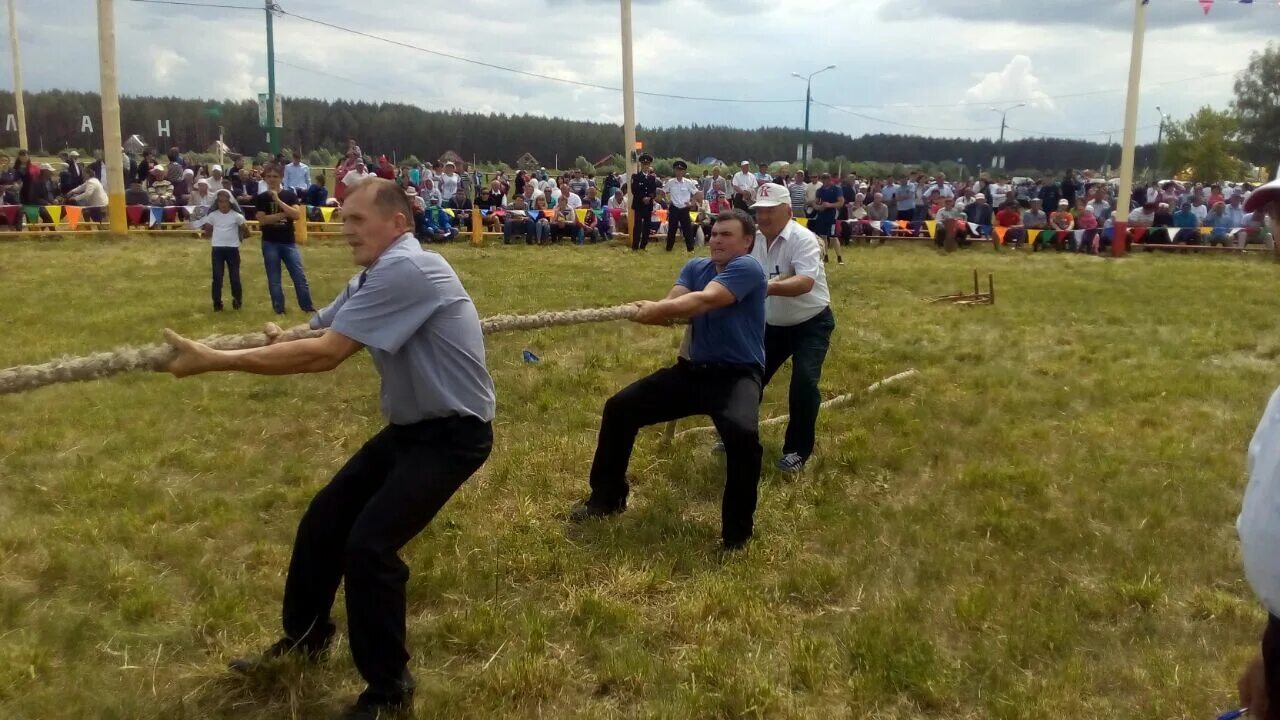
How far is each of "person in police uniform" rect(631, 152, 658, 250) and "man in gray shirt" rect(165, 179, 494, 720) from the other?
16.7 meters

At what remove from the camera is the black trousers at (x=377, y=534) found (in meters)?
3.40

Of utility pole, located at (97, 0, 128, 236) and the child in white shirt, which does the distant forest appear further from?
the child in white shirt

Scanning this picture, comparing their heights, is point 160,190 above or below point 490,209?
above

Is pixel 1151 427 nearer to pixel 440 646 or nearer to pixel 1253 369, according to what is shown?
pixel 1253 369

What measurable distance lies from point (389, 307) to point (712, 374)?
2421 mm

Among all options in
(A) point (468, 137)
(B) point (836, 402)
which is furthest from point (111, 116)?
(A) point (468, 137)

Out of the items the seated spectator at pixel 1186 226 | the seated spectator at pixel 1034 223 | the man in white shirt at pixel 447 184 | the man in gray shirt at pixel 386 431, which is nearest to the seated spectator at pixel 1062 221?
the seated spectator at pixel 1034 223

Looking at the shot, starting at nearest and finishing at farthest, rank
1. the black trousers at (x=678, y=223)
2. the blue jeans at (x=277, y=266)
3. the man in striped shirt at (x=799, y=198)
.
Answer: the blue jeans at (x=277, y=266) < the black trousers at (x=678, y=223) < the man in striped shirt at (x=799, y=198)

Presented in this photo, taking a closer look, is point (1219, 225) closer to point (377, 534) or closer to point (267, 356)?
point (377, 534)

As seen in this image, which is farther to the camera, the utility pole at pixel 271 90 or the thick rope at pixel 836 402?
the utility pole at pixel 271 90

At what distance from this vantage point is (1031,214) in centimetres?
2297

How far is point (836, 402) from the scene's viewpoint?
7863 millimetres

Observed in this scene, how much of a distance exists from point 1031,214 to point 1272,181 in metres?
23.0

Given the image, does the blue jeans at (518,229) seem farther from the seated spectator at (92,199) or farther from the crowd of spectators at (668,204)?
the seated spectator at (92,199)
